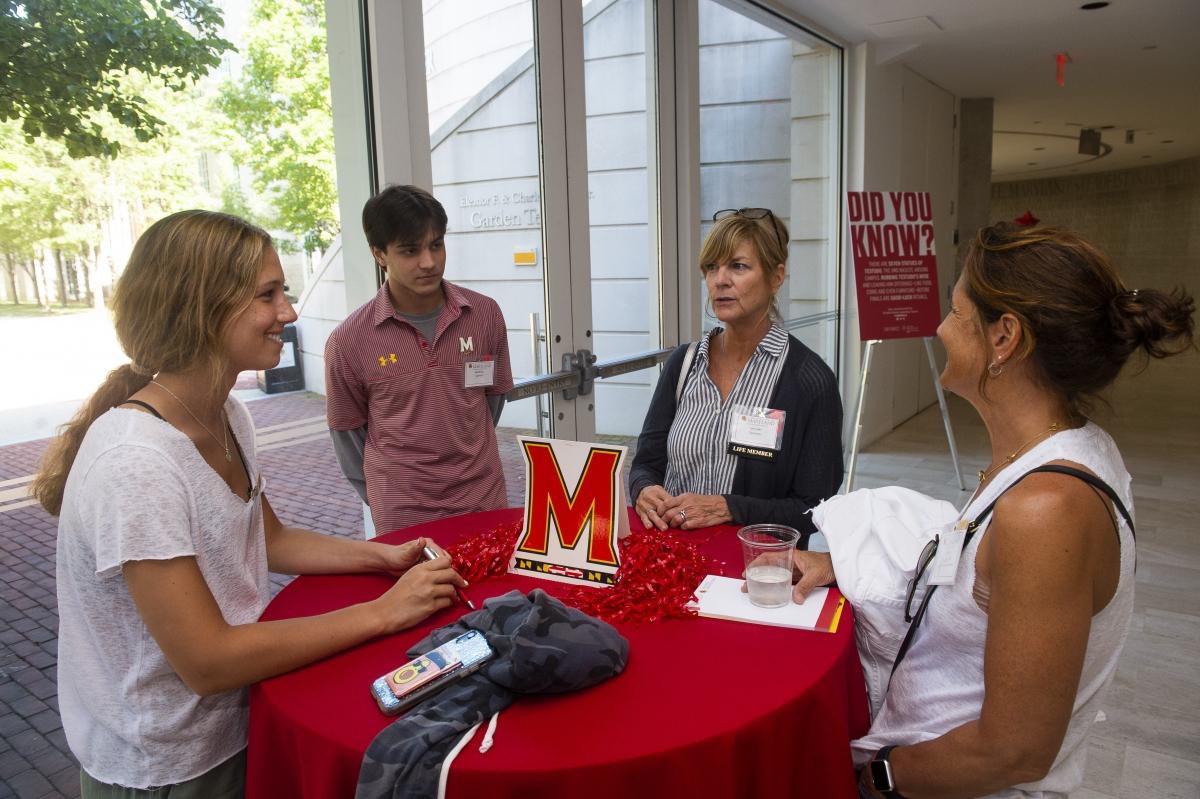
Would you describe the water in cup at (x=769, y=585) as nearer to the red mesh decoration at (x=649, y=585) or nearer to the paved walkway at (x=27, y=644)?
the red mesh decoration at (x=649, y=585)

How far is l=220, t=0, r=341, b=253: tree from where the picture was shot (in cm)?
254

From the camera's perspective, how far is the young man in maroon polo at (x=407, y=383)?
2336 mm

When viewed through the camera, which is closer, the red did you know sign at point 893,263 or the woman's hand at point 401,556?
the woman's hand at point 401,556

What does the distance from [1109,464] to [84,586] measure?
5.00ft

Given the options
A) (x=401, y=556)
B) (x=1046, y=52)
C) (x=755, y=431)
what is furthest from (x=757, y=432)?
(x=1046, y=52)

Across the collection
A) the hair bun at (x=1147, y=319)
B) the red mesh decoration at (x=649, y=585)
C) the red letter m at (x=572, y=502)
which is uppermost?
the hair bun at (x=1147, y=319)

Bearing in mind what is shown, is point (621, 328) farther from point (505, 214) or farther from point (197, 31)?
point (197, 31)

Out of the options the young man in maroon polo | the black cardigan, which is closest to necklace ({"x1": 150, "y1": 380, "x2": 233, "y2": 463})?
the young man in maroon polo

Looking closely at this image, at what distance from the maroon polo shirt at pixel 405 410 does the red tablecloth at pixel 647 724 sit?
100 centimetres

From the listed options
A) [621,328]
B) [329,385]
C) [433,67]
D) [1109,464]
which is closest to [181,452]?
[329,385]

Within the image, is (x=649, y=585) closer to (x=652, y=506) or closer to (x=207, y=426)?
(x=652, y=506)

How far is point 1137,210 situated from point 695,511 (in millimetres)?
19873

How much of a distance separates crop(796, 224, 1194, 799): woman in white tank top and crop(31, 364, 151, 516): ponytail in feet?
4.49

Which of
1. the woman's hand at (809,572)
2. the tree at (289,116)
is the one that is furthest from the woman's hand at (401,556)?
the tree at (289,116)
